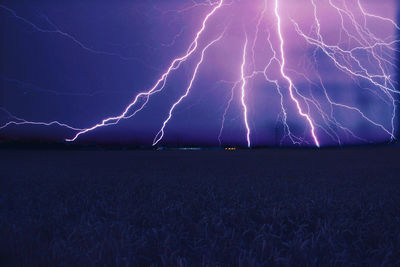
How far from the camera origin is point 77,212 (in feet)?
12.9

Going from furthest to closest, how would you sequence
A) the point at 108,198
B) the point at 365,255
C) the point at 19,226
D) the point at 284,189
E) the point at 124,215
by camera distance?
1. the point at 284,189
2. the point at 108,198
3. the point at 124,215
4. the point at 19,226
5. the point at 365,255

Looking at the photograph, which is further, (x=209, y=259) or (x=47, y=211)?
(x=47, y=211)

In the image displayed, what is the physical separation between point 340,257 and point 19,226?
8.27ft

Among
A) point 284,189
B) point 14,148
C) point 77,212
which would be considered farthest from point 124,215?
point 14,148

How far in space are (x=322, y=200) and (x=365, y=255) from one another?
7.98 ft

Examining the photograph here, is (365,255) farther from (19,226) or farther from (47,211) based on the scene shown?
(47,211)

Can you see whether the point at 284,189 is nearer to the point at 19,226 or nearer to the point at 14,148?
the point at 19,226

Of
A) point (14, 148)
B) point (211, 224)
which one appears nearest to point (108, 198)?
point (211, 224)

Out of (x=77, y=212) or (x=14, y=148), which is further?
(x=14, y=148)

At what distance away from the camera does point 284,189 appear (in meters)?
6.24

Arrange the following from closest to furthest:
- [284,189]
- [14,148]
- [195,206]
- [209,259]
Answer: [209,259] → [195,206] → [284,189] → [14,148]

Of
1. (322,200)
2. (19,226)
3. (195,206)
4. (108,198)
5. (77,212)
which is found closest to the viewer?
(19,226)

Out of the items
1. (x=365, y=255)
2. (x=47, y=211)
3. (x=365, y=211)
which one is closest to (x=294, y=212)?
(x=365, y=211)

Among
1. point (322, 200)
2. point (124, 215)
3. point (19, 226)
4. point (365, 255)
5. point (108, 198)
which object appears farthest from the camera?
point (108, 198)
